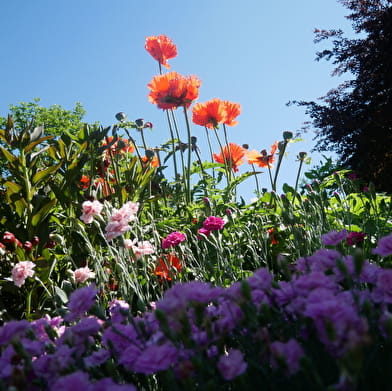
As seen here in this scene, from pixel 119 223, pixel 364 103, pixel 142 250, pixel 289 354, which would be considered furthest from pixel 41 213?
pixel 364 103

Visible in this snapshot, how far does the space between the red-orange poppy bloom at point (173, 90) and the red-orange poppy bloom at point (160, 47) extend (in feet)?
2.14

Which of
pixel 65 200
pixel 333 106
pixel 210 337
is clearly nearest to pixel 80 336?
pixel 210 337

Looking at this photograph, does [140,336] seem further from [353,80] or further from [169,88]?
[353,80]

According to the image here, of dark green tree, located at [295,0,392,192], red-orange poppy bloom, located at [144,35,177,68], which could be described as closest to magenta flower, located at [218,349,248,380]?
red-orange poppy bloom, located at [144,35,177,68]

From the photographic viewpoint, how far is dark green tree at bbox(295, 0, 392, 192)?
1116cm

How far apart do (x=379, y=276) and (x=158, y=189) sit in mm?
3047

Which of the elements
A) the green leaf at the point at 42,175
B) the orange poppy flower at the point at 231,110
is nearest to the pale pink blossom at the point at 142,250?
the green leaf at the point at 42,175

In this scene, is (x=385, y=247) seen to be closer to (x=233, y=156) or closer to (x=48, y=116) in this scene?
(x=233, y=156)

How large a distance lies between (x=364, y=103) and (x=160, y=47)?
32.4ft

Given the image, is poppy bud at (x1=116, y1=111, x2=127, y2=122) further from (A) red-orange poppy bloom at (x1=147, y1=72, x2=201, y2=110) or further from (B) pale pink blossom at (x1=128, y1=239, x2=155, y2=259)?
(B) pale pink blossom at (x1=128, y1=239, x2=155, y2=259)

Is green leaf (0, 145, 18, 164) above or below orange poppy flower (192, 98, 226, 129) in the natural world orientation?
below

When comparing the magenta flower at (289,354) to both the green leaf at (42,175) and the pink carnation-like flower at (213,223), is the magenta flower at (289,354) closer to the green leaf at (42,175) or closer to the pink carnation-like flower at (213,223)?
the pink carnation-like flower at (213,223)

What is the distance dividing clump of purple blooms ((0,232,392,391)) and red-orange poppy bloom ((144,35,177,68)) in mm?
3215

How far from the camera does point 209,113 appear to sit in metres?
3.87
